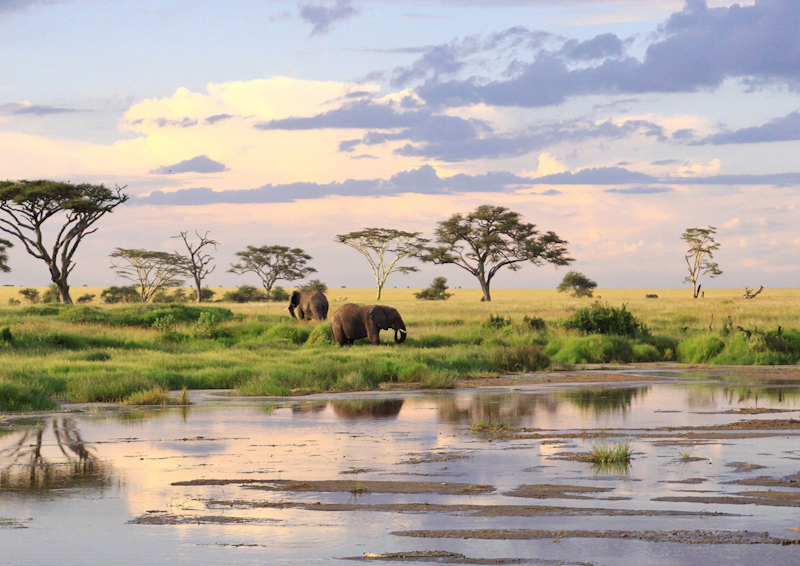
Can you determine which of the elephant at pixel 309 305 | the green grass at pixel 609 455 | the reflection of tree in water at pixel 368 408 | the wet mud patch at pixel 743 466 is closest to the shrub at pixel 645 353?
the elephant at pixel 309 305

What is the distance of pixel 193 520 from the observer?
8.53m

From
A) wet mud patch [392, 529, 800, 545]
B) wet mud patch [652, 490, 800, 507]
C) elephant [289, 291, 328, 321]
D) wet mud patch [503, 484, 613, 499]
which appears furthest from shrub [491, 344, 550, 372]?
wet mud patch [392, 529, 800, 545]

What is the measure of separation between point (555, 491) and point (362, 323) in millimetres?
21873

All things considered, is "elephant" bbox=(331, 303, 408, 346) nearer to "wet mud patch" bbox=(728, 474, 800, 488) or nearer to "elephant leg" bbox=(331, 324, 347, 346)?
"elephant leg" bbox=(331, 324, 347, 346)

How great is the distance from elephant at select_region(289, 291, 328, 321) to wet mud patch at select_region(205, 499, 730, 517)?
3226 cm

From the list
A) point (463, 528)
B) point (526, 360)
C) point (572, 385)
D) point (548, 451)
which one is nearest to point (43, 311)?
point (526, 360)

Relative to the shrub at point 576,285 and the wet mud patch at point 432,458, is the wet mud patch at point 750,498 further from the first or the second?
the shrub at point 576,285

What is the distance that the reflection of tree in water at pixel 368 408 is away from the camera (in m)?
16.7

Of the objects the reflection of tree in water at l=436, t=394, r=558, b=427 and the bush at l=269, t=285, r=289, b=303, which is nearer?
the reflection of tree in water at l=436, t=394, r=558, b=427

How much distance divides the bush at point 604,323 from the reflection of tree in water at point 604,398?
1286 cm

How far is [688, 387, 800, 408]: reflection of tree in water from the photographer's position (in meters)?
18.5

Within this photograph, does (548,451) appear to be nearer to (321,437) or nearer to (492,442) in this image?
(492,442)

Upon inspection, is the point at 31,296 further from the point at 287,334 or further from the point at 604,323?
the point at 604,323

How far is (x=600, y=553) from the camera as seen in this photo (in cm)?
721
